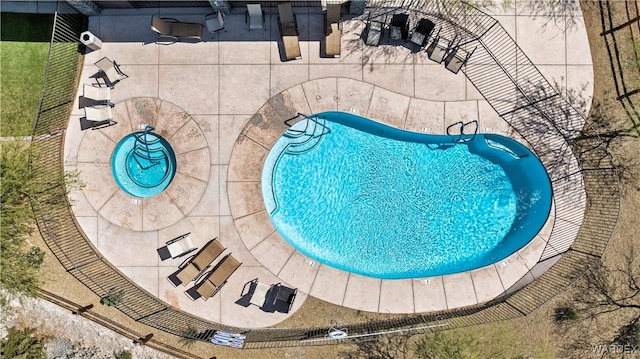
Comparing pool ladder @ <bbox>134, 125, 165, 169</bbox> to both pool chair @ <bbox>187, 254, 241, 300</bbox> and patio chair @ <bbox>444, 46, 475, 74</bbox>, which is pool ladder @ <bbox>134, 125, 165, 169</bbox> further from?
patio chair @ <bbox>444, 46, 475, 74</bbox>

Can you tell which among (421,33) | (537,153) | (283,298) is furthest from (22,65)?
(537,153)

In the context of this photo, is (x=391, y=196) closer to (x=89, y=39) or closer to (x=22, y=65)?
(x=89, y=39)

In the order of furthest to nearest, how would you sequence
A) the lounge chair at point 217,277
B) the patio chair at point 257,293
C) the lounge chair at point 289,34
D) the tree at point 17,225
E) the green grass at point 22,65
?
the green grass at point 22,65 → the patio chair at point 257,293 → the lounge chair at point 217,277 → the lounge chair at point 289,34 → the tree at point 17,225

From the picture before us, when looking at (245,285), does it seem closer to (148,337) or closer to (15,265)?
(148,337)

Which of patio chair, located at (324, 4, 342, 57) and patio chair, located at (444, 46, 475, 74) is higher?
patio chair, located at (324, 4, 342, 57)

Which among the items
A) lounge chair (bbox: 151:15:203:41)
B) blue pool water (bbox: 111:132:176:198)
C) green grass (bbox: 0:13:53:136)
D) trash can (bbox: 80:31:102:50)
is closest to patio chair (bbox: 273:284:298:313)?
blue pool water (bbox: 111:132:176:198)

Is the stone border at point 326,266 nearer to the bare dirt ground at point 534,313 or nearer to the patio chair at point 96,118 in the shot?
the bare dirt ground at point 534,313

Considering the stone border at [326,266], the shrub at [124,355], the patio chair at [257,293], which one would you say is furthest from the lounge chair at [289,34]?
the shrub at [124,355]
